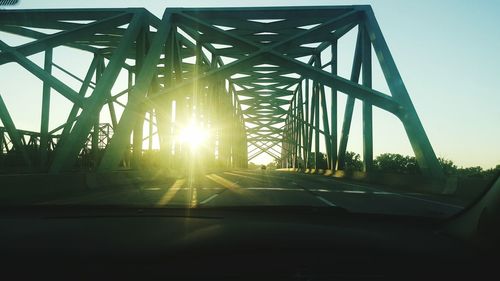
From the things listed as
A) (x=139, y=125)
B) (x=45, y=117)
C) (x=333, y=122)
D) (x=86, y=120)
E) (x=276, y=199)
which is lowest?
(x=276, y=199)

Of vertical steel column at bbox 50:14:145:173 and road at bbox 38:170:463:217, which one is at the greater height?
vertical steel column at bbox 50:14:145:173

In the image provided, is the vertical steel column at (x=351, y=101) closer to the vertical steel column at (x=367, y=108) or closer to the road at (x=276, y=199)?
the vertical steel column at (x=367, y=108)

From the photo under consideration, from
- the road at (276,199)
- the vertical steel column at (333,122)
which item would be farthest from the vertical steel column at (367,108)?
the road at (276,199)

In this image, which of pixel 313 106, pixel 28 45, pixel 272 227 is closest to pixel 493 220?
pixel 272 227

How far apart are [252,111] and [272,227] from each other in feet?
270

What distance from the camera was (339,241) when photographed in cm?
355

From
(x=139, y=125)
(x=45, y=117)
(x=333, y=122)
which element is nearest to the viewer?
(x=139, y=125)

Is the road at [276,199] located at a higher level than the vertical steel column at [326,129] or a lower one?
lower

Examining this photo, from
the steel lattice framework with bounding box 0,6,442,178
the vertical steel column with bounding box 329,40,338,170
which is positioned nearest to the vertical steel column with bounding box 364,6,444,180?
the steel lattice framework with bounding box 0,6,442,178

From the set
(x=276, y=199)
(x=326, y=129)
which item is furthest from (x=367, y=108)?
(x=276, y=199)

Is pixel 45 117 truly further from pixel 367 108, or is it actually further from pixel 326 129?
pixel 326 129

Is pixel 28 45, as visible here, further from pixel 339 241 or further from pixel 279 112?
pixel 279 112

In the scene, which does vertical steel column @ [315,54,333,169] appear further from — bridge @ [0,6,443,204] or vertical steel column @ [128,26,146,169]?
vertical steel column @ [128,26,146,169]

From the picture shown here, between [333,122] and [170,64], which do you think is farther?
[333,122]
